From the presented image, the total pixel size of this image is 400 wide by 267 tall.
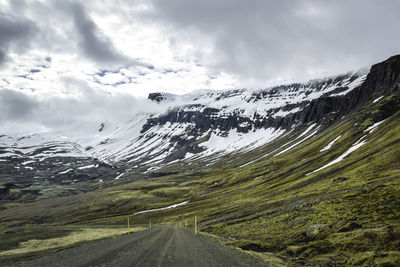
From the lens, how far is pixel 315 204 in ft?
94.2

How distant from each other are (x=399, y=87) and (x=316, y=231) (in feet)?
505

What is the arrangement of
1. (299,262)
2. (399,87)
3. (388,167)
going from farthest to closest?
(399,87)
(388,167)
(299,262)

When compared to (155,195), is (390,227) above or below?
below

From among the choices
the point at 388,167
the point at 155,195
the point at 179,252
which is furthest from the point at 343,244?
the point at 155,195

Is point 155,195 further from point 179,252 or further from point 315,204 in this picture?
point 179,252

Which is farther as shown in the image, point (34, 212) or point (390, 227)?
point (34, 212)

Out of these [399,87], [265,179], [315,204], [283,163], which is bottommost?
[315,204]

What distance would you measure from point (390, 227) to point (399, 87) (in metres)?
155

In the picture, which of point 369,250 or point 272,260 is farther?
point 272,260

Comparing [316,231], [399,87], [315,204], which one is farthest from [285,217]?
[399,87]

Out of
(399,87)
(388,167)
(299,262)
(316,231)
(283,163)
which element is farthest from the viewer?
(399,87)

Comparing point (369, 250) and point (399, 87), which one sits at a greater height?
point (399, 87)

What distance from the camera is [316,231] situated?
58.8ft

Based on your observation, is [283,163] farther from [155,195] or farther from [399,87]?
[399,87]
